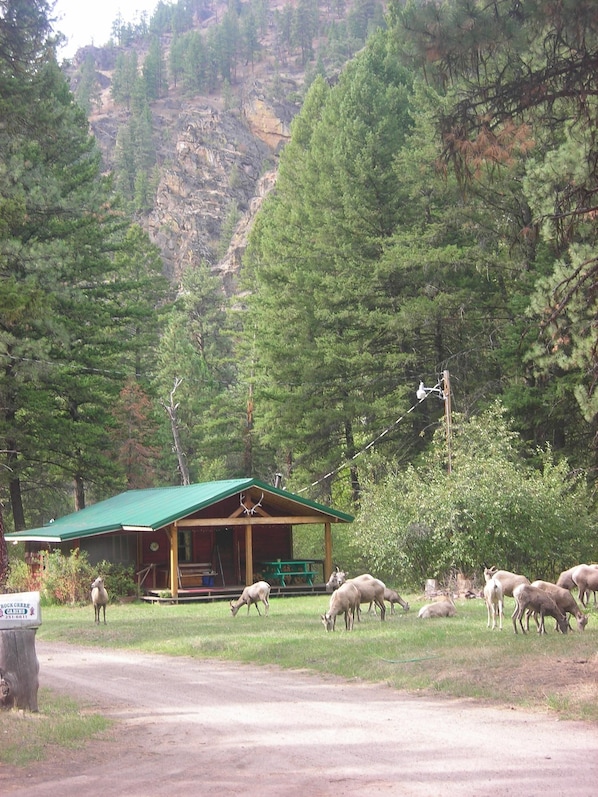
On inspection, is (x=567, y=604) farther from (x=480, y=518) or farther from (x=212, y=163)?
(x=212, y=163)

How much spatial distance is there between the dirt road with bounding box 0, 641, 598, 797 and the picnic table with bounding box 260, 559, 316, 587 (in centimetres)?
1725

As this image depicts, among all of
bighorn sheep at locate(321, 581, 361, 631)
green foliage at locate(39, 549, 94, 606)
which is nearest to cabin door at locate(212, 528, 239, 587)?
green foliage at locate(39, 549, 94, 606)

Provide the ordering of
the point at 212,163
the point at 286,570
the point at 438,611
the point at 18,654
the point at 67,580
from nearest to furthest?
the point at 18,654
the point at 438,611
the point at 67,580
the point at 286,570
the point at 212,163

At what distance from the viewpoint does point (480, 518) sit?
23.6 meters

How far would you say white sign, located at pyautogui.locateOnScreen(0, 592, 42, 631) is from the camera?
9.66 m

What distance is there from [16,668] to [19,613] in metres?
0.54

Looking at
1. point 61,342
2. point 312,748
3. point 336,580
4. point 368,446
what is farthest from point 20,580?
point 312,748

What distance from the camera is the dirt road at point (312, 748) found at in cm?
688

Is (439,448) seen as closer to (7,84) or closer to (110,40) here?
(7,84)

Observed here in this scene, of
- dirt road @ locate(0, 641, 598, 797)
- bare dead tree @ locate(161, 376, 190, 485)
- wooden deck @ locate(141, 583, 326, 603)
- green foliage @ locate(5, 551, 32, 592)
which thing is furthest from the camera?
bare dead tree @ locate(161, 376, 190, 485)

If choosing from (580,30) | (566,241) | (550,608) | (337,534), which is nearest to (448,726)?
(550,608)

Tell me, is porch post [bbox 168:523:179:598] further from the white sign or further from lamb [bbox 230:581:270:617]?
the white sign

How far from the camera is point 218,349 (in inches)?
2840

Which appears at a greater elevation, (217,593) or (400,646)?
(217,593)
